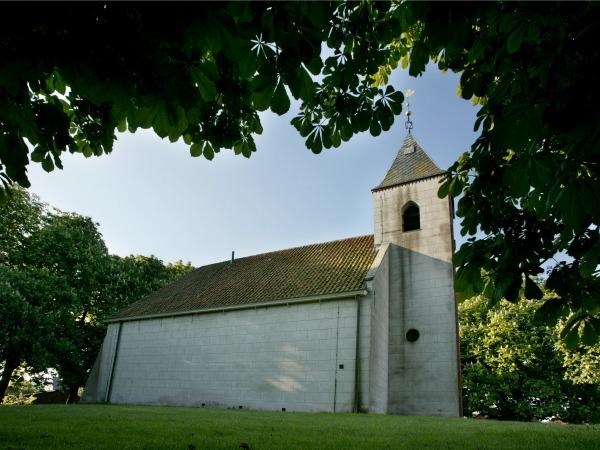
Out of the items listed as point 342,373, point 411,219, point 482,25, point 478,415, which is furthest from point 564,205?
point 478,415

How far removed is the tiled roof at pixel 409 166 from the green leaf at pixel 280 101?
697 inches

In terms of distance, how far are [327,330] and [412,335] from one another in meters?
3.93

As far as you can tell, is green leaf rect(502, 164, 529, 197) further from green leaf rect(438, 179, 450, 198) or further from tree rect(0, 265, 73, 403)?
tree rect(0, 265, 73, 403)

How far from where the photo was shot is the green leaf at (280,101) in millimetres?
2375

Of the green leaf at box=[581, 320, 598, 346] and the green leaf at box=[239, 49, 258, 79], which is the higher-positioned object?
the green leaf at box=[239, 49, 258, 79]

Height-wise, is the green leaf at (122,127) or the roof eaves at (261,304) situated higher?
the roof eaves at (261,304)

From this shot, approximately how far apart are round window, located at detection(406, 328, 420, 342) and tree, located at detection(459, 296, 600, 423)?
1040 centimetres

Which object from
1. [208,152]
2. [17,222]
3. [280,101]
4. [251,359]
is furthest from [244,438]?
[17,222]

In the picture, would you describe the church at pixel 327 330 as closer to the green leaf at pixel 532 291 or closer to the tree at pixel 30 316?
the tree at pixel 30 316

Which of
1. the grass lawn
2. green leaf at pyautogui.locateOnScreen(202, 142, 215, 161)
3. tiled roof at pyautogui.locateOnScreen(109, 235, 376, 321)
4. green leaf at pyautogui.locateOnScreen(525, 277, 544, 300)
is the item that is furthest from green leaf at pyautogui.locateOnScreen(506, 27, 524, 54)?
tiled roof at pyautogui.locateOnScreen(109, 235, 376, 321)

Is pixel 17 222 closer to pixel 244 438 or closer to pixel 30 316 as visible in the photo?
pixel 30 316

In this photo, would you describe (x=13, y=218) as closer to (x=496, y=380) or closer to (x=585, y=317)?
(x=585, y=317)

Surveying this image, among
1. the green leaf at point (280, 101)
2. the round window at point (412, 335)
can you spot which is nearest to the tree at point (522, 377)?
the round window at point (412, 335)

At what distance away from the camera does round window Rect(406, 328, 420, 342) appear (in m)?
17.4
